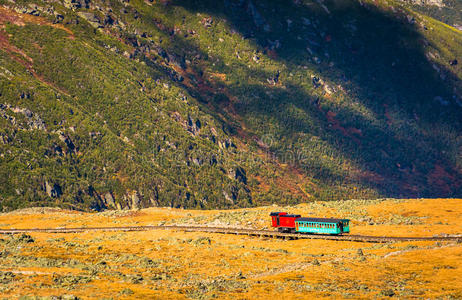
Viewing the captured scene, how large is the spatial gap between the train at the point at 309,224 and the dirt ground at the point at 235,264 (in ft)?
16.4

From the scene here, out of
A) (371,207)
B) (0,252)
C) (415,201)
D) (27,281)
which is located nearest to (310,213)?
(371,207)

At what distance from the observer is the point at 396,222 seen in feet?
400

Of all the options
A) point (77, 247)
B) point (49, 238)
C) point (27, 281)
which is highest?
point (27, 281)

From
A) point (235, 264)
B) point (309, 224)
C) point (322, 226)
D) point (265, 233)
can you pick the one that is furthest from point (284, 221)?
point (235, 264)

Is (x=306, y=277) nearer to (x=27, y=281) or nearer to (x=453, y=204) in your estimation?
(x=27, y=281)

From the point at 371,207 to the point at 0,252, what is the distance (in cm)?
9458

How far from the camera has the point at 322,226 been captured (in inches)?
4161

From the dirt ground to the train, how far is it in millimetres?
4986

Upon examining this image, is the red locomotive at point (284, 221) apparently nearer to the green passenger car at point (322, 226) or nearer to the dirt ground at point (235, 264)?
the green passenger car at point (322, 226)

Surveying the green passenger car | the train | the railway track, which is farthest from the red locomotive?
the railway track

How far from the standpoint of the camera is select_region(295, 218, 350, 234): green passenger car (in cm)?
10412

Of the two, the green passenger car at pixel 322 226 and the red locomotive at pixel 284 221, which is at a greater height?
the green passenger car at pixel 322 226

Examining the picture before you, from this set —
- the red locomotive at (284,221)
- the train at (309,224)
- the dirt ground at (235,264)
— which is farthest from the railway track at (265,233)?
the red locomotive at (284,221)

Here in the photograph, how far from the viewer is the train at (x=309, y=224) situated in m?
104
